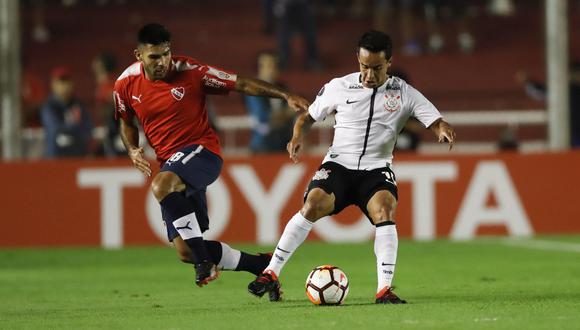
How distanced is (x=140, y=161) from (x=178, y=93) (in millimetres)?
574

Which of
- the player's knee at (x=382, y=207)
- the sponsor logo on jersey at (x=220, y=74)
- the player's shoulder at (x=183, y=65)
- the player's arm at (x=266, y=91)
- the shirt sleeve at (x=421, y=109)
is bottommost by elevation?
the player's knee at (x=382, y=207)

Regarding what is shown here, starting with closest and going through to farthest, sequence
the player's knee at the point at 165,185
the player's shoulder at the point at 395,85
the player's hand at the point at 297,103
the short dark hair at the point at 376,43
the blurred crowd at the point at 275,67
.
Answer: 1. the short dark hair at the point at 376,43
2. the player's hand at the point at 297,103
3. the player's knee at the point at 165,185
4. the player's shoulder at the point at 395,85
5. the blurred crowd at the point at 275,67

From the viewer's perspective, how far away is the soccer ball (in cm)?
901

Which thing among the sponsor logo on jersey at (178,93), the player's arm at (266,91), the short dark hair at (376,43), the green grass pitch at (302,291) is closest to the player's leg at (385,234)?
the green grass pitch at (302,291)

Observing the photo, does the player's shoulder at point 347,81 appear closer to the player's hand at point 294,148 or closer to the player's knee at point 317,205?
the player's hand at point 294,148

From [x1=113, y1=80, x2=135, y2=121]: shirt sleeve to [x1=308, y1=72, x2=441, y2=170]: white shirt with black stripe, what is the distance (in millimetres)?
1338

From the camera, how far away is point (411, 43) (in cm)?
2503

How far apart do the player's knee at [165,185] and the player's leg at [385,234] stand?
129 centimetres

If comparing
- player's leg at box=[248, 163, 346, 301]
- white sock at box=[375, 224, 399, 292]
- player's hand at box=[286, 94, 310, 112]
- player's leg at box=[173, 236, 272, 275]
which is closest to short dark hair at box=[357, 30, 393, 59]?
player's hand at box=[286, 94, 310, 112]

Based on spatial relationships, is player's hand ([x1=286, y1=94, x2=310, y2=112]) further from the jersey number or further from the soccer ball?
the soccer ball

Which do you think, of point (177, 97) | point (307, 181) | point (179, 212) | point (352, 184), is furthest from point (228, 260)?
point (307, 181)

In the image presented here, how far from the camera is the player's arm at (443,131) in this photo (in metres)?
8.95

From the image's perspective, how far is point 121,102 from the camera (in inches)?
388

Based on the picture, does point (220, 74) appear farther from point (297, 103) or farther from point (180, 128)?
point (297, 103)
